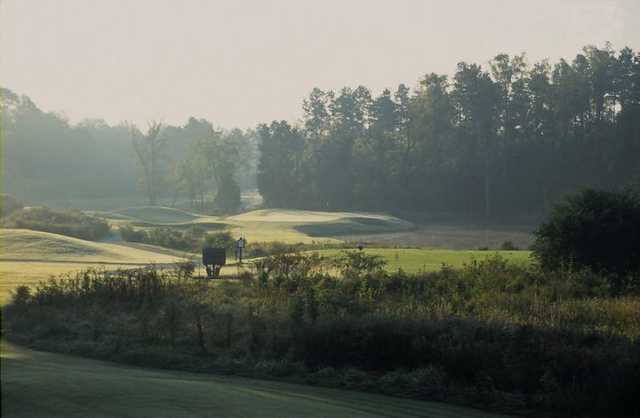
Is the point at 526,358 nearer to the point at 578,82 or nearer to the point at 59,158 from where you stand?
the point at 578,82

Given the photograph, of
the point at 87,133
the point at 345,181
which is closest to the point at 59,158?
the point at 87,133

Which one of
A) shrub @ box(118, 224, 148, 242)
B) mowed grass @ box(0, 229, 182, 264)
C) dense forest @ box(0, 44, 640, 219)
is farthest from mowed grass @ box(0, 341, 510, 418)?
dense forest @ box(0, 44, 640, 219)

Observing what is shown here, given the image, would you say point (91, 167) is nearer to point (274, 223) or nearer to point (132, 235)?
point (274, 223)

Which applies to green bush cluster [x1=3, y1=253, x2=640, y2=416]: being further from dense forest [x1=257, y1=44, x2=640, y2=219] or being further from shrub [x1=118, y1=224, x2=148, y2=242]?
dense forest [x1=257, y1=44, x2=640, y2=219]

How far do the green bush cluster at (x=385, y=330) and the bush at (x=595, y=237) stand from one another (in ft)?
6.63

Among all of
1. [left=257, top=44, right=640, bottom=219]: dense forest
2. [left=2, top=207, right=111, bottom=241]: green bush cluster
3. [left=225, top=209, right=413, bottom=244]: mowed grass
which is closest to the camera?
[left=2, top=207, right=111, bottom=241]: green bush cluster

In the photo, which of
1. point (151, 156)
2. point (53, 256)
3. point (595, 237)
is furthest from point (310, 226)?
point (595, 237)

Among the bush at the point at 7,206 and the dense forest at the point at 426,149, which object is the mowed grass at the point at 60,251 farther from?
the dense forest at the point at 426,149

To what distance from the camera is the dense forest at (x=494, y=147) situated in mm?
Result: 96188

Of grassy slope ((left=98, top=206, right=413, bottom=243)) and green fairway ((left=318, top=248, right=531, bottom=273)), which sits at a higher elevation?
grassy slope ((left=98, top=206, right=413, bottom=243))

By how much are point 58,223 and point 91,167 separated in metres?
78.1

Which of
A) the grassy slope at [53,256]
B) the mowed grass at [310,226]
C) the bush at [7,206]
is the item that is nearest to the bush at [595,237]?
the grassy slope at [53,256]

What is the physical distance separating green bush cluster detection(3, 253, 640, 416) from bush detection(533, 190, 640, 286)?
6.63ft

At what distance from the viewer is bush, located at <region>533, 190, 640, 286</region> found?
25516 millimetres
